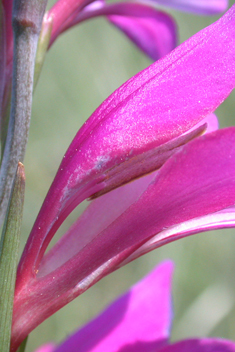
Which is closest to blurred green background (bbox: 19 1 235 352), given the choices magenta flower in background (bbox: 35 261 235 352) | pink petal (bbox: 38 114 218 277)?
magenta flower in background (bbox: 35 261 235 352)

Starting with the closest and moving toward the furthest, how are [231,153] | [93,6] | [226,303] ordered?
1. [231,153]
2. [93,6]
3. [226,303]

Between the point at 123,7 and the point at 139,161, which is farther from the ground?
the point at 123,7

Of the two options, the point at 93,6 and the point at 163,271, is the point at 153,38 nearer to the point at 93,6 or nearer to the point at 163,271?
the point at 93,6

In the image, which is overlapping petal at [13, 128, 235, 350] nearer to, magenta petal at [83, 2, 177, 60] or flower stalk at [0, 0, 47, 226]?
flower stalk at [0, 0, 47, 226]

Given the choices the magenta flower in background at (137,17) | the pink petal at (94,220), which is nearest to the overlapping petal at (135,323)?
the pink petal at (94,220)

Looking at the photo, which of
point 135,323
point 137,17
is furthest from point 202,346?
point 137,17

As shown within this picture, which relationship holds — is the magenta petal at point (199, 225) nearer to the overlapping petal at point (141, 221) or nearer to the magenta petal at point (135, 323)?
the overlapping petal at point (141, 221)

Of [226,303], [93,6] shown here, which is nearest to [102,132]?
[93,6]
